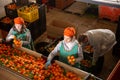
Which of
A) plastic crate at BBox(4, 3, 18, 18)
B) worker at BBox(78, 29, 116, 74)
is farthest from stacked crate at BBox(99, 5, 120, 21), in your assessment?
plastic crate at BBox(4, 3, 18, 18)

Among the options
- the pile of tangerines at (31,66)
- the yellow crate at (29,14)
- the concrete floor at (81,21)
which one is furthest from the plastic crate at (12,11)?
the pile of tangerines at (31,66)

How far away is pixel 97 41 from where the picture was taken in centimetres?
454

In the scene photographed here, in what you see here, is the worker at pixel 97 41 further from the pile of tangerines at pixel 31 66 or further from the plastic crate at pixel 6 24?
the plastic crate at pixel 6 24

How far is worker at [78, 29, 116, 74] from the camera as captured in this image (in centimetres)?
441

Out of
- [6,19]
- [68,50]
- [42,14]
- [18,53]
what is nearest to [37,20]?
[42,14]

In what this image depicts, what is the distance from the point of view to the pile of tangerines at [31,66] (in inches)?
141

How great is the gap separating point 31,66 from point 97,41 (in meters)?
1.63

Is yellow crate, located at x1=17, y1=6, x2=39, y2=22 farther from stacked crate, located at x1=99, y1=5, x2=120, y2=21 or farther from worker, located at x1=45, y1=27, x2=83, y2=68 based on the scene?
stacked crate, located at x1=99, y1=5, x2=120, y2=21

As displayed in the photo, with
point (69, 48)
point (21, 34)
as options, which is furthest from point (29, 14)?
point (69, 48)

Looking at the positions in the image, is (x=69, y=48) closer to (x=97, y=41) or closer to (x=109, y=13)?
(x=97, y=41)

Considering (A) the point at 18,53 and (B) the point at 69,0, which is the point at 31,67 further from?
(B) the point at 69,0

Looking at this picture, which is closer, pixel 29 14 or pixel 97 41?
pixel 97 41

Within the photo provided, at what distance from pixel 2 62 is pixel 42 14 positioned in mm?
2812

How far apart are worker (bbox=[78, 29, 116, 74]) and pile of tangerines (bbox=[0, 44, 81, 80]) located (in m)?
1.00
